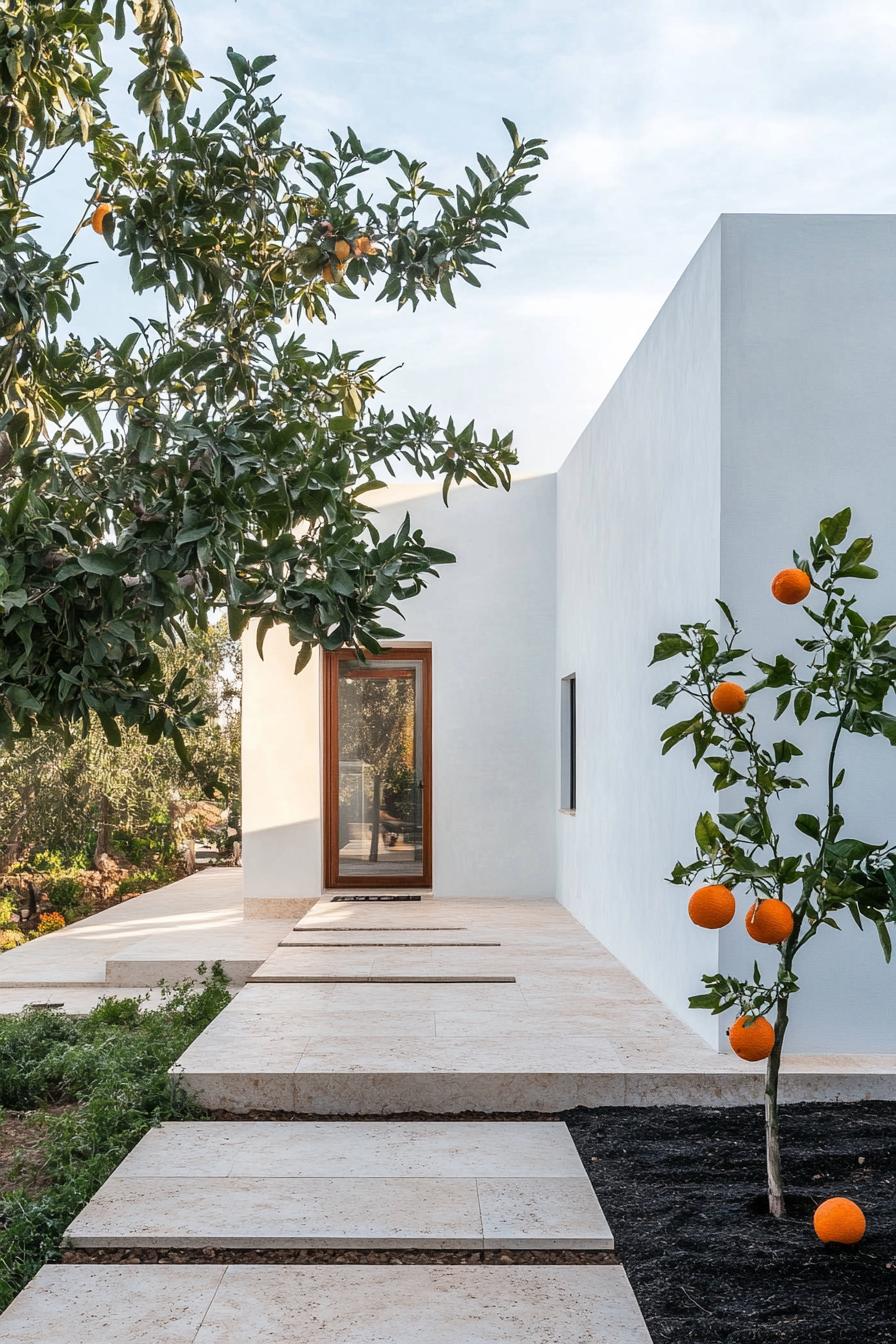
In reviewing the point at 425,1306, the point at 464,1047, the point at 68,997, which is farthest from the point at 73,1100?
the point at 68,997

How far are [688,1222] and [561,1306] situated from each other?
0.53 metres

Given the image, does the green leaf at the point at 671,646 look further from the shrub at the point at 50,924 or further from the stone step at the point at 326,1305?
the shrub at the point at 50,924

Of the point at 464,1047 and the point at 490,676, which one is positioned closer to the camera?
the point at 464,1047

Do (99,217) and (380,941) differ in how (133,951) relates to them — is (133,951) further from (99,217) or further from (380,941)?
(99,217)

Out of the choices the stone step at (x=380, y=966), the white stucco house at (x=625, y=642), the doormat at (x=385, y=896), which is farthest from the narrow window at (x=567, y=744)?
the stone step at (x=380, y=966)

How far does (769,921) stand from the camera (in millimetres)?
2709

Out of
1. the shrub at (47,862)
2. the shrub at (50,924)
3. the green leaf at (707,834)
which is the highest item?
the green leaf at (707,834)

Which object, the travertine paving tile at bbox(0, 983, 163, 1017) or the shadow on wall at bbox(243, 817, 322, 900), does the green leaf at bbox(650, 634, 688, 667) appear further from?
the shadow on wall at bbox(243, 817, 322, 900)

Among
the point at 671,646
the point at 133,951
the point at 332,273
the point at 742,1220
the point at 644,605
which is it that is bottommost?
the point at 133,951

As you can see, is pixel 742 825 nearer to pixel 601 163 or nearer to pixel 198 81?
pixel 198 81

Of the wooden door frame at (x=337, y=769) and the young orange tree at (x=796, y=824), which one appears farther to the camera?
the wooden door frame at (x=337, y=769)

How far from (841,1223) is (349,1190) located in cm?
145

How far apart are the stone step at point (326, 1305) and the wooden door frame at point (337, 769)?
745 centimetres

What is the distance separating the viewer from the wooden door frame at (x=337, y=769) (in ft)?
34.4
